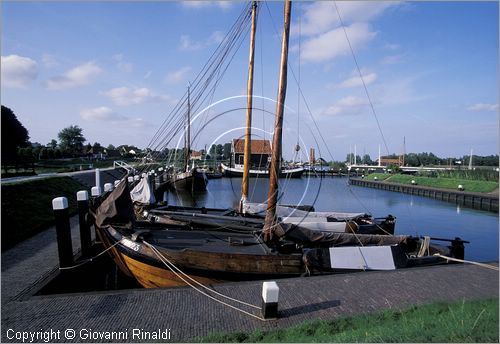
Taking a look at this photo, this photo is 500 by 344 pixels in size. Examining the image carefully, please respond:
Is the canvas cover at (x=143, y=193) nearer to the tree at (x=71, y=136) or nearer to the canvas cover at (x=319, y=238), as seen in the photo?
the canvas cover at (x=319, y=238)

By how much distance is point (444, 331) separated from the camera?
4160mm

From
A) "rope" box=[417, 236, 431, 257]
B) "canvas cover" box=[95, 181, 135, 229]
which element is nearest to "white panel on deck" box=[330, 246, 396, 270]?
"rope" box=[417, 236, 431, 257]

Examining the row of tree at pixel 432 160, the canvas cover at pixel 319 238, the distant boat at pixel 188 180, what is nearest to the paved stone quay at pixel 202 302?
the canvas cover at pixel 319 238

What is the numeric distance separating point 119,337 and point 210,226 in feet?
17.6

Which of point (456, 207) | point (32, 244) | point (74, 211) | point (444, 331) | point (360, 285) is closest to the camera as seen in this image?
point (444, 331)

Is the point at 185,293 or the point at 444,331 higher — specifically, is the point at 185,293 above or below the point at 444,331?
below

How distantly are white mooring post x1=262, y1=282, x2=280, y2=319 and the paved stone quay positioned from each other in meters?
0.14

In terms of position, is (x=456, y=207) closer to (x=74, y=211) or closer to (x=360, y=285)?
(x=360, y=285)

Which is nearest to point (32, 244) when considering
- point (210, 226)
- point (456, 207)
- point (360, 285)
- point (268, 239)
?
point (210, 226)

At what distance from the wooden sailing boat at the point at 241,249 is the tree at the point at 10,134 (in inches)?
1146

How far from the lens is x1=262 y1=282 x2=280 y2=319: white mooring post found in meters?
5.25

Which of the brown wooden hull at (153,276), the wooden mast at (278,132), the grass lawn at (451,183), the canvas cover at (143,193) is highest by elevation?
the wooden mast at (278,132)

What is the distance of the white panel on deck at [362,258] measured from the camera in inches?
305

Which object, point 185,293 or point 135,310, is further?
point 185,293
